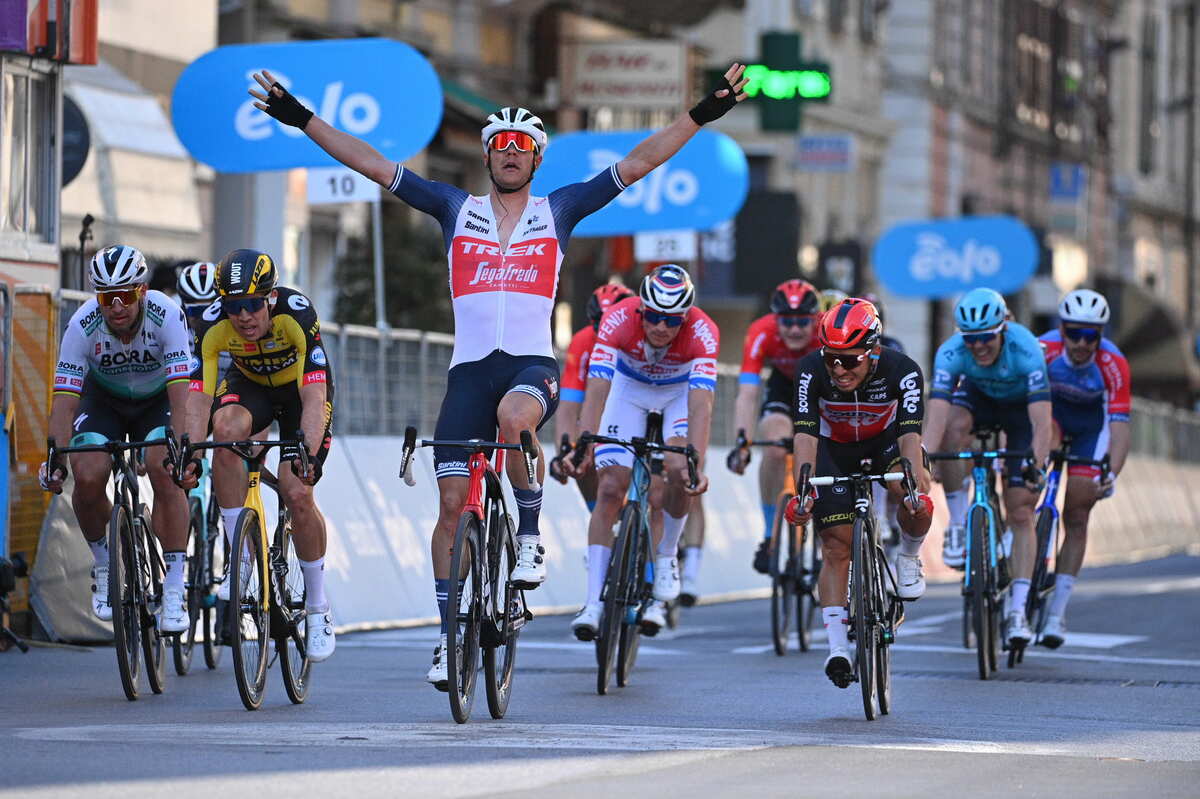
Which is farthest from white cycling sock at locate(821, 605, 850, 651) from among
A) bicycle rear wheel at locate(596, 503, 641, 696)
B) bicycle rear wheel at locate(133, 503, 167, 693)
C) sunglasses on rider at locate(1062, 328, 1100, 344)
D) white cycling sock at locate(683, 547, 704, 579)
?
white cycling sock at locate(683, 547, 704, 579)

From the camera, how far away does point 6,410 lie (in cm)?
1519

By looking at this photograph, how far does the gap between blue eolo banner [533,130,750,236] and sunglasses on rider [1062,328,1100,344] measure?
8126 mm

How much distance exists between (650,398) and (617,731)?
15.0 feet

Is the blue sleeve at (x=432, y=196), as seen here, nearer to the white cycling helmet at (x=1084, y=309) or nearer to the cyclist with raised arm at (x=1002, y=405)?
the cyclist with raised arm at (x=1002, y=405)

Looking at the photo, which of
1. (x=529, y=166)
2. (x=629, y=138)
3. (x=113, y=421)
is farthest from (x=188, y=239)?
(x=529, y=166)

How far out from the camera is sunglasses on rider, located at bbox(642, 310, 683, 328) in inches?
555

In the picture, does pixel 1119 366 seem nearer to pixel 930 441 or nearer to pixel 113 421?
pixel 930 441

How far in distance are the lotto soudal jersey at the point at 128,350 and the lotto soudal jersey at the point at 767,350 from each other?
5.05 metres

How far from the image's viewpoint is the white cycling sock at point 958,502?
16.2 m

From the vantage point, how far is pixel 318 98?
19.1 metres

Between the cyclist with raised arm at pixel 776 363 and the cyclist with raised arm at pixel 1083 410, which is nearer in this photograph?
the cyclist with raised arm at pixel 1083 410

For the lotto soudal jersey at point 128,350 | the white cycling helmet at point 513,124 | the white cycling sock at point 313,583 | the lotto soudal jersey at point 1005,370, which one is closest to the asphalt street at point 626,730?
the white cycling sock at point 313,583

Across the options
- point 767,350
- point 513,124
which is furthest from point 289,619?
point 767,350

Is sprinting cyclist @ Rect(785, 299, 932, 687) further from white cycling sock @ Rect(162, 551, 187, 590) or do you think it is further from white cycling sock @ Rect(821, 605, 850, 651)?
white cycling sock @ Rect(162, 551, 187, 590)
